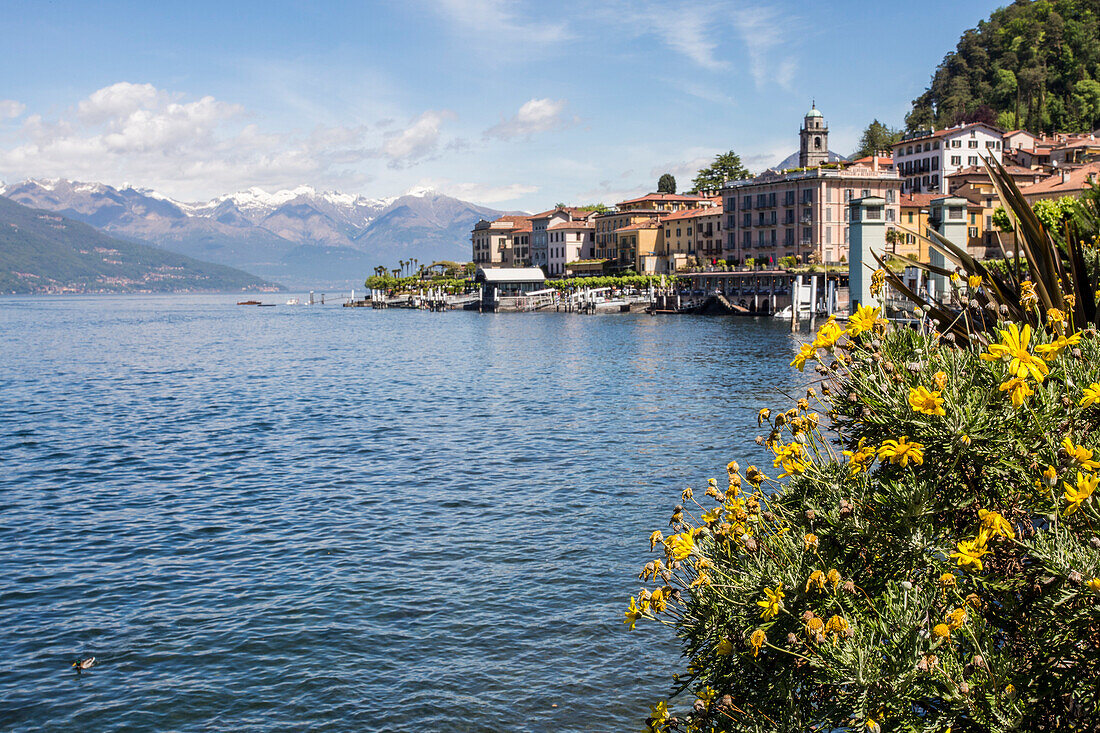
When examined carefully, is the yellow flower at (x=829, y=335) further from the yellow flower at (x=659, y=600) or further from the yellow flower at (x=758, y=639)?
the yellow flower at (x=659, y=600)

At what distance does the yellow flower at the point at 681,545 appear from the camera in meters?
5.17

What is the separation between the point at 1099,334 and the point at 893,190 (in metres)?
108

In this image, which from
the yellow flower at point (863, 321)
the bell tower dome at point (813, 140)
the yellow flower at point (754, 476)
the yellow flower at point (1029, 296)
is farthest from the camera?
the bell tower dome at point (813, 140)

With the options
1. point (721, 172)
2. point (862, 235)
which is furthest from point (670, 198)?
point (862, 235)

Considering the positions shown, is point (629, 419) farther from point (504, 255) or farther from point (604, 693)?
point (504, 255)

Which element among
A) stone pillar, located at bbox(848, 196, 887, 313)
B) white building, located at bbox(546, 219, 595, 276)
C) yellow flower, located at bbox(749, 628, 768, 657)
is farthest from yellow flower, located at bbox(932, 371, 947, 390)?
white building, located at bbox(546, 219, 595, 276)

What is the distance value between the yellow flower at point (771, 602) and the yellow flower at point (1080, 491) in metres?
1.53

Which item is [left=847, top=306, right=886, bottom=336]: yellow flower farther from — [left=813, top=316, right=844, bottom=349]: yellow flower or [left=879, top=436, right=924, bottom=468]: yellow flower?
[left=879, top=436, right=924, bottom=468]: yellow flower

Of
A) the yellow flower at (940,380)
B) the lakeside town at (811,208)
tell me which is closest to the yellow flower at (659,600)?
the yellow flower at (940,380)

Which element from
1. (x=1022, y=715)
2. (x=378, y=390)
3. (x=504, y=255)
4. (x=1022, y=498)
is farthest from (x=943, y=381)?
(x=504, y=255)

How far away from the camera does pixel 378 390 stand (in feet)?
146

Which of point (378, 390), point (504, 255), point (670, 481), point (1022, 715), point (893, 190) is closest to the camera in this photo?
point (1022, 715)

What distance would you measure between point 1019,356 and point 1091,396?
0.37 meters

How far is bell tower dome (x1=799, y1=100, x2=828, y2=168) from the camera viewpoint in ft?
394
